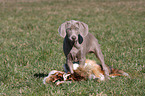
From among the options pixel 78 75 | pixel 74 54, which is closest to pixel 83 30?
pixel 74 54

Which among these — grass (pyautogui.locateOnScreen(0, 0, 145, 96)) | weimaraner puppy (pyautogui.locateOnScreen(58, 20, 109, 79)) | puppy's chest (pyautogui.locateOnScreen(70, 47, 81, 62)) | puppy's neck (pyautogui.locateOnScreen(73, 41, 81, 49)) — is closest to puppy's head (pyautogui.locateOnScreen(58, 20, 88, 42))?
weimaraner puppy (pyautogui.locateOnScreen(58, 20, 109, 79))

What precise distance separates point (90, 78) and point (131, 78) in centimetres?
89

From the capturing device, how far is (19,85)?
4133mm

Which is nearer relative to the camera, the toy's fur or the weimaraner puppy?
the weimaraner puppy

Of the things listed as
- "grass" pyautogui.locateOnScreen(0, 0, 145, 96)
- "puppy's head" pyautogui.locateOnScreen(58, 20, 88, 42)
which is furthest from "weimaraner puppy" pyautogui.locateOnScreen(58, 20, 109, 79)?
"grass" pyautogui.locateOnScreen(0, 0, 145, 96)

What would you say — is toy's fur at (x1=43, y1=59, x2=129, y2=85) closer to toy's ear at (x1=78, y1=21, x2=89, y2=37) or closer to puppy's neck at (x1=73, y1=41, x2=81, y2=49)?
puppy's neck at (x1=73, y1=41, x2=81, y2=49)

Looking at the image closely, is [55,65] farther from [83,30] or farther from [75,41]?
[83,30]

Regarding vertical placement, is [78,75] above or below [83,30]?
below

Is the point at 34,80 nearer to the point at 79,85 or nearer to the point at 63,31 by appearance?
the point at 79,85

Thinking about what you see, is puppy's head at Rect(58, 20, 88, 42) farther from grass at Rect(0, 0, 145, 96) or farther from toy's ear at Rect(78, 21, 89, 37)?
grass at Rect(0, 0, 145, 96)

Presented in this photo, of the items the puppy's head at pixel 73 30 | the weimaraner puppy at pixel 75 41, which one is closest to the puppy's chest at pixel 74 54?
the weimaraner puppy at pixel 75 41

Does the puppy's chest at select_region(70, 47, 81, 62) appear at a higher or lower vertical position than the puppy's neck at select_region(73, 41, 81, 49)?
lower

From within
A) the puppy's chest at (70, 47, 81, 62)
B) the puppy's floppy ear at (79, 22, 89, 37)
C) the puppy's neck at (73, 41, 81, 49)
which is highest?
the puppy's floppy ear at (79, 22, 89, 37)

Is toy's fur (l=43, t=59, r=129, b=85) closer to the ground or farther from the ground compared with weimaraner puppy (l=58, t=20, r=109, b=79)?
closer to the ground
